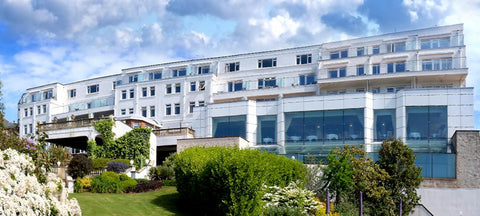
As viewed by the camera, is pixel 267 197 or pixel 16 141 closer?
pixel 16 141

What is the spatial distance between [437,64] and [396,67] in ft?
13.4

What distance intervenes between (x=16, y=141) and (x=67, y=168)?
14.9m

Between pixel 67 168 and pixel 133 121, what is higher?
pixel 133 121

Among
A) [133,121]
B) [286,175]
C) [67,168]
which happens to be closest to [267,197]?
[286,175]

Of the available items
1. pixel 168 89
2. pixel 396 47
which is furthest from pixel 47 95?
pixel 396 47

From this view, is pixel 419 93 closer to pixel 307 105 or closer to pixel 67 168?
pixel 307 105

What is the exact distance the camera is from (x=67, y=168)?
115 ft

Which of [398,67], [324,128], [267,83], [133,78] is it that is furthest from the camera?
[133,78]

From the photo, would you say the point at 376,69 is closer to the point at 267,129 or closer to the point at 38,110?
the point at 267,129

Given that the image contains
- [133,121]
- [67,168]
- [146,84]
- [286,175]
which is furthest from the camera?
[146,84]

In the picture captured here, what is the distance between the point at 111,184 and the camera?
109 feet

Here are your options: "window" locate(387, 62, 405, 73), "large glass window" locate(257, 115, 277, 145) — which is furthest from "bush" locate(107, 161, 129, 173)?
"window" locate(387, 62, 405, 73)

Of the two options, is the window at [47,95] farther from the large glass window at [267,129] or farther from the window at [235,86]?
the large glass window at [267,129]

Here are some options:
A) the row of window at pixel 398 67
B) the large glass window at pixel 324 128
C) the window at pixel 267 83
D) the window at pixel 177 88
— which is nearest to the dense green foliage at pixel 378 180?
the large glass window at pixel 324 128
